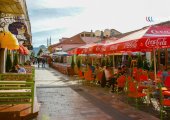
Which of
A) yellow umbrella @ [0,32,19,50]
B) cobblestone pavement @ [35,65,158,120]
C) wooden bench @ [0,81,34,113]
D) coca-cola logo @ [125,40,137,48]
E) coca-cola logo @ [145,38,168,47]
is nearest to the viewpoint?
wooden bench @ [0,81,34,113]

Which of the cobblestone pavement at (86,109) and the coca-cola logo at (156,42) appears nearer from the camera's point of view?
the cobblestone pavement at (86,109)

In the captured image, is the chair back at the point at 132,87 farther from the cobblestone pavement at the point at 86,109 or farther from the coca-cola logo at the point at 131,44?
the coca-cola logo at the point at 131,44

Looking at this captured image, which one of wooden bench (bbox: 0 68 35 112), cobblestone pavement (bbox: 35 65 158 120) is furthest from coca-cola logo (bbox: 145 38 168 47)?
wooden bench (bbox: 0 68 35 112)

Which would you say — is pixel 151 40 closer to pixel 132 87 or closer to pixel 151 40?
pixel 151 40

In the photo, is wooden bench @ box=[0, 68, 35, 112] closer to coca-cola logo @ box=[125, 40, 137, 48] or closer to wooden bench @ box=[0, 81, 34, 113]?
wooden bench @ box=[0, 81, 34, 113]

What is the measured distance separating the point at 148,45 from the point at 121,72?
574cm

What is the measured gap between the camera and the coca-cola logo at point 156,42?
891 cm

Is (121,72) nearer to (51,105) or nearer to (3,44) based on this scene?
(51,105)

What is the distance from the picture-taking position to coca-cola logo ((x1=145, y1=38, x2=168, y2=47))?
8.91 m

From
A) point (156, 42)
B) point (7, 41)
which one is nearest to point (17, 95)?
point (7, 41)

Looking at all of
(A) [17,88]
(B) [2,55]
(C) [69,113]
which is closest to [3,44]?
(A) [17,88]

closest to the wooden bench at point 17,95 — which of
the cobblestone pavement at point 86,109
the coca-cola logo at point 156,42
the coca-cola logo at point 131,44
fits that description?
the cobblestone pavement at point 86,109

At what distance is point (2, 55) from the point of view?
13.3 meters

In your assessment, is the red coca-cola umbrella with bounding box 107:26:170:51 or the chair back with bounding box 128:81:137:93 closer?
the red coca-cola umbrella with bounding box 107:26:170:51
